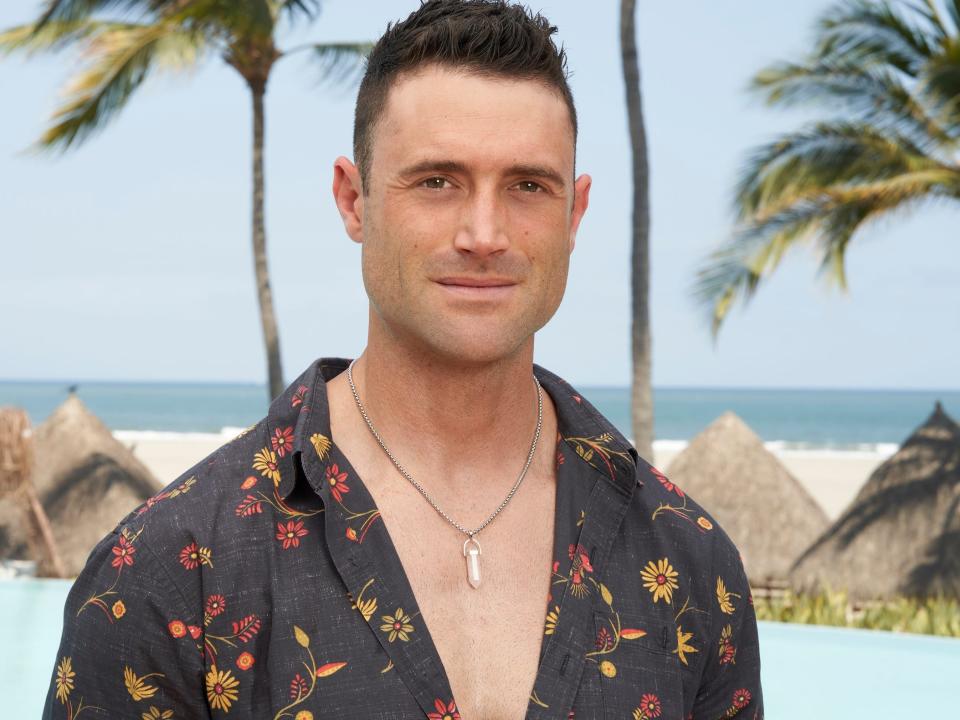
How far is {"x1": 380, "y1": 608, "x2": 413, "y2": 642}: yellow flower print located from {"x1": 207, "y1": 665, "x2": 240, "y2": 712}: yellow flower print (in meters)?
0.21

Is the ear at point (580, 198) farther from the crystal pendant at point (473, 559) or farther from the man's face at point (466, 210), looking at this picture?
the crystal pendant at point (473, 559)

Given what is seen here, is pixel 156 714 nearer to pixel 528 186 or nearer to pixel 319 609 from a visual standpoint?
pixel 319 609

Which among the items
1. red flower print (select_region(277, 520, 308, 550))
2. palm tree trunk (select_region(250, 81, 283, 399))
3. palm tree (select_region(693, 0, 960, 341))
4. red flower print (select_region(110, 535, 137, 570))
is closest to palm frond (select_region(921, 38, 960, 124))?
palm tree (select_region(693, 0, 960, 341))

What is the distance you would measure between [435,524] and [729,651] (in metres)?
0.52

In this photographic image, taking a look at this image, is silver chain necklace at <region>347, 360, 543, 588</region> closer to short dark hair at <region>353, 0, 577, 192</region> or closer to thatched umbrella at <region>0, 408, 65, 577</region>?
short dark hair at <region>353, 0, 577, 192</region>

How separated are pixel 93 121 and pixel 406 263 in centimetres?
1245

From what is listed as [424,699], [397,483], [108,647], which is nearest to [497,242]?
[397,483]

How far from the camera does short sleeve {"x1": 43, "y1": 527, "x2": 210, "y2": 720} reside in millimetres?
1647

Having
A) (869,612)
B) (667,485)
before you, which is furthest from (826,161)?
(667,485)

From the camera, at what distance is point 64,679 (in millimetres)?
1707

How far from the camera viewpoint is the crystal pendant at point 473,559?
6.00 ft

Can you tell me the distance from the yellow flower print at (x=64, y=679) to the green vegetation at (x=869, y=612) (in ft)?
25.0

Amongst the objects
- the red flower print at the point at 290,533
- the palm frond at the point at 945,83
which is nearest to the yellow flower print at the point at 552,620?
the red flower print at the point at 290,533

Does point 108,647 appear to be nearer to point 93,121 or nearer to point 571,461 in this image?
point 571,461
